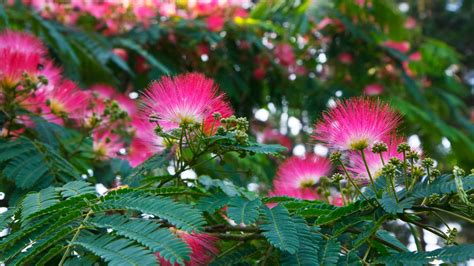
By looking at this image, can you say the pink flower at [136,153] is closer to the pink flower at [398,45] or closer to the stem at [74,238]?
the stem at [74,238]

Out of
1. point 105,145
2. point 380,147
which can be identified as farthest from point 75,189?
point 105,145

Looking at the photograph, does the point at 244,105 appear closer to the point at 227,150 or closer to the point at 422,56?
the point at 422,56

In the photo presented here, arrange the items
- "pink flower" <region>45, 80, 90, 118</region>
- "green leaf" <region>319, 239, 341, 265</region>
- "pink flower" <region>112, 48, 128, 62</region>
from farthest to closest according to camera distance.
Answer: "pink flower" <region>112, 48, 128, 62</region>, "pink flower" <region>45, 80, 90, 118</region>, "green leaf" <region>319, 239, 341, 265</region>

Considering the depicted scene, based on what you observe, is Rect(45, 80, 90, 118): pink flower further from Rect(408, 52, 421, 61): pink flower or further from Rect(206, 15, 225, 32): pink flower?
Rect(408, 52, 421, 61): pink flower

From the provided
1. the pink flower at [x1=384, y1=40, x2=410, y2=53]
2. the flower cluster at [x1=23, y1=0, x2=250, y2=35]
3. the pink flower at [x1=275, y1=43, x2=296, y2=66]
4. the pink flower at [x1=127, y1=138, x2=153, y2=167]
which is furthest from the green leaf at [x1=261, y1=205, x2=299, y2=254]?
the pink flower at [x1=384, y1=40, x2=410, y2=53]

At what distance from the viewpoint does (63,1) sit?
4504mm

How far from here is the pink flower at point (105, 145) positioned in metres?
3.17

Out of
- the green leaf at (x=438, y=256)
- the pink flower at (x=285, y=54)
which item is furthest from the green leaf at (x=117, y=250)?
the pink flower at (x=285, y=54)

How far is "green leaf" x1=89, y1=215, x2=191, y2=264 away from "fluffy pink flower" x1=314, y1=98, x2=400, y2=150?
2.00ft

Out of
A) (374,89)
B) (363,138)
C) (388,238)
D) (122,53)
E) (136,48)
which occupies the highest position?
(374,89)

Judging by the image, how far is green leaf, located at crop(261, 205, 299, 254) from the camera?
1671 mm

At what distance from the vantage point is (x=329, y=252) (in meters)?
1.75

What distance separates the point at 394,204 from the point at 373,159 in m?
0.35

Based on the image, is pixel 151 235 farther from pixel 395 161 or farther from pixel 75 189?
pixel 395 161
